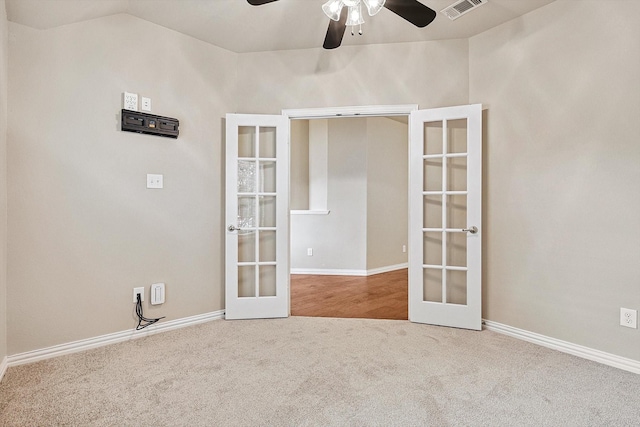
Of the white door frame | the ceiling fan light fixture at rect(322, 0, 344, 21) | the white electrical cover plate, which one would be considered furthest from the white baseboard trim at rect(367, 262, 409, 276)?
the ceiling fan light fixture at rect(322, 0, 344, 21)

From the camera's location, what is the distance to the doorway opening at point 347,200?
220 inches

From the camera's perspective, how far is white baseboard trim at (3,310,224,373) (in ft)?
7.72

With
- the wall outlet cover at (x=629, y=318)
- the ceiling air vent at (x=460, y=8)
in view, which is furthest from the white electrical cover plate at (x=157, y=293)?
the wall outlet cover at (x=629, y=318)

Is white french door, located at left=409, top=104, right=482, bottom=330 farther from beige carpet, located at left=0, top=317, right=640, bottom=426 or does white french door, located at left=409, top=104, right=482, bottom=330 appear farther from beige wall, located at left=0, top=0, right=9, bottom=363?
beige wall, located at left=0, top=0, right=9, bottom=363

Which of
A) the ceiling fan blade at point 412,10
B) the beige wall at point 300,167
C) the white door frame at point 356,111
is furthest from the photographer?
the beige wall at point 300,167

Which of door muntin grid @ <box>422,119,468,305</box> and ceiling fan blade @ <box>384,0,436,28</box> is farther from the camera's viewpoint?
door muntin grid @ <box>422,119,468,305</box>

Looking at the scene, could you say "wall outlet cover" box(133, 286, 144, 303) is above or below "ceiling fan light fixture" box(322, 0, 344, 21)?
below

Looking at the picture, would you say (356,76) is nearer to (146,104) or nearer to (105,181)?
(146,104)

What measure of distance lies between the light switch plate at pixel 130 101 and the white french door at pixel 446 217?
8.05 feet

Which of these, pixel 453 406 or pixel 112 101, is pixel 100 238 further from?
pixel 453 406

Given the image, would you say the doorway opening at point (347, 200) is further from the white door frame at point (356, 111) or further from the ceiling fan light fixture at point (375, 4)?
the ceiling fan light fixture at point (375, 4)

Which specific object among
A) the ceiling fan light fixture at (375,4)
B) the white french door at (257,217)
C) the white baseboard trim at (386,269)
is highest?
the ceiling fan light fixture at (375,4)

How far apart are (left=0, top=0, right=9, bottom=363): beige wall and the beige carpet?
345mm

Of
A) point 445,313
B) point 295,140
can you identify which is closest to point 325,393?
point 445,313
